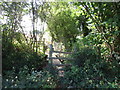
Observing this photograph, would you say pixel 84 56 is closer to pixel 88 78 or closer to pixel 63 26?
pixel 88 78

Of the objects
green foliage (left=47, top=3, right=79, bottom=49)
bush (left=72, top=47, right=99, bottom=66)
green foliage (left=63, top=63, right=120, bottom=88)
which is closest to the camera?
green foliage (left=63, top=63, right=120, bottom=88)

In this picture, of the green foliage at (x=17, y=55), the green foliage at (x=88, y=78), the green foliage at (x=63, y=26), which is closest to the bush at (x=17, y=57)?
the green foliage at (x=17, y=55)

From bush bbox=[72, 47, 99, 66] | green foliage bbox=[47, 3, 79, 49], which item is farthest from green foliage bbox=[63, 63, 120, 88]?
green foliage bbox=[47, 3, 79, 49]

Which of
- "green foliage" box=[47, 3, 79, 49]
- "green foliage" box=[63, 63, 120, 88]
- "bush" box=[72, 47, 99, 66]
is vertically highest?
"green foliage" box=[47, 3, 79, 49]

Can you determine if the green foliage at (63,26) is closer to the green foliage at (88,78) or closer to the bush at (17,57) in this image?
the bush at (17,57)

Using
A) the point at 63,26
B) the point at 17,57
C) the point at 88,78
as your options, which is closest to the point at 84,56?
the point at 88,78

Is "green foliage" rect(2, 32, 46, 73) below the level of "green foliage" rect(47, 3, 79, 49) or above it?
below

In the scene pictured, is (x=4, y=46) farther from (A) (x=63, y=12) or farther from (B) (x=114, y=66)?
(A) (x=63, y=12)

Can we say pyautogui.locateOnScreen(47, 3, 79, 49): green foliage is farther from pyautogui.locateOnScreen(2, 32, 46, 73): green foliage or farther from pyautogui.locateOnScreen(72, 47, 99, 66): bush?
pyautogui.locateOnScreen(72, 47, 99, 66): bush

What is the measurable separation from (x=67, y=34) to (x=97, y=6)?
2.87 meters

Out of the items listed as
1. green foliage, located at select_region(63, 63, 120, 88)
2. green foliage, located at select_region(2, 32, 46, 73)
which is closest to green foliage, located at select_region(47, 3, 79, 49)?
green foliage, located at select_region(2, 32, 46, 73)

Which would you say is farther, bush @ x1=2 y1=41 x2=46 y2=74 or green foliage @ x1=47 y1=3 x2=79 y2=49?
green foliage @ x1=47 y1=3 x2=79 y2=49

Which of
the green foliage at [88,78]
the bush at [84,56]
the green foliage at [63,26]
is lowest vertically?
the green foliage at [88,78]

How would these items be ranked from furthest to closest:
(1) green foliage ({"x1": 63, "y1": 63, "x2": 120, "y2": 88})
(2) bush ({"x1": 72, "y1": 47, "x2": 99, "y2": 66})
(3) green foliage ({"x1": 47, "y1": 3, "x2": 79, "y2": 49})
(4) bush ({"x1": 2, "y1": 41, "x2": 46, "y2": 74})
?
1. (3) green foliage ({"x1": 47, "y1": 3, "x2": 79, "y2": 49})
2. (2) bush ({"x1": 72, "y1": 47, "x2": 99, "y2": 66})
3. (4) bush ({"x1": 2, "y1": 41, "x2": 46, "y2": 74})
4. (1) green foliage ({"x1": 63, "y1": 63, "x2": 120, "y2": 88})
